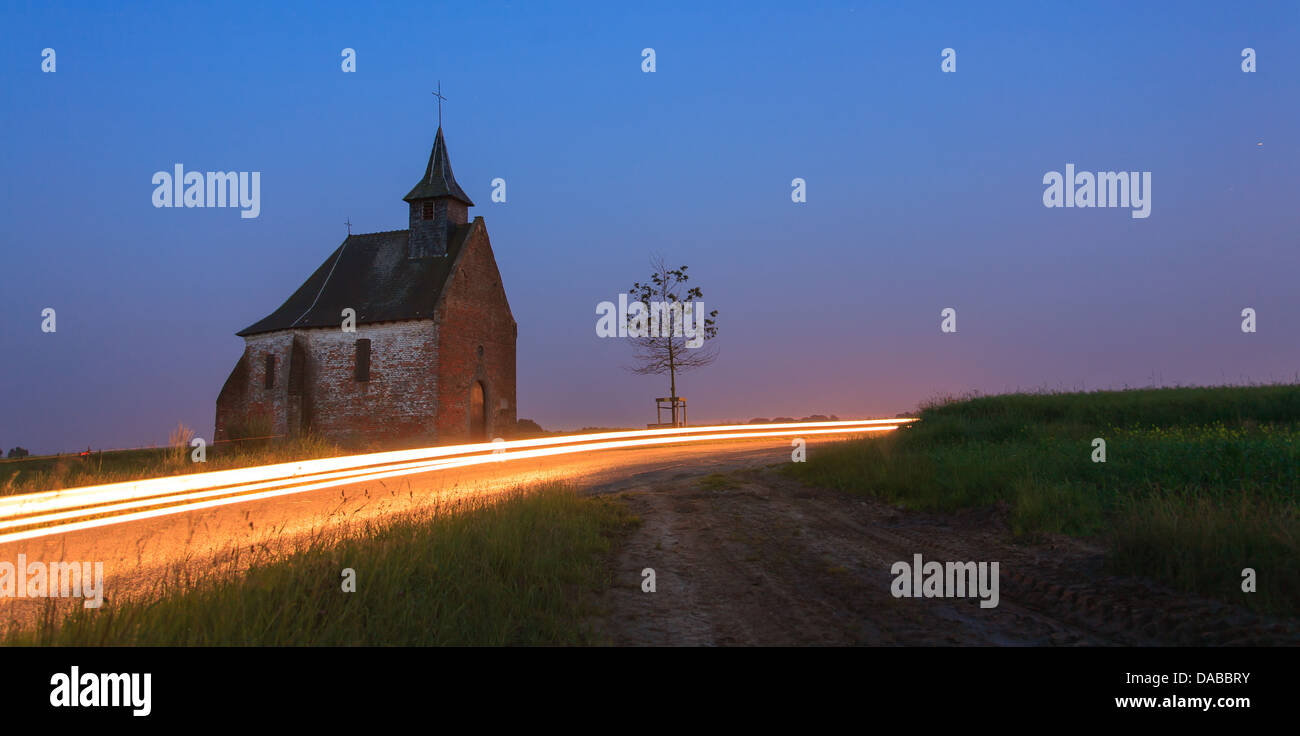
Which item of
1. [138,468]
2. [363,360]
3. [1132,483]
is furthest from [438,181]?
[1132,483]

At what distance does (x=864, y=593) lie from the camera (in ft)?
22.2

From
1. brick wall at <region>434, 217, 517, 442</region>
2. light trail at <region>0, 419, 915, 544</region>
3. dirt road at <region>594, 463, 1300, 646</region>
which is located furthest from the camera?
brick wall at <region>434, 217, 517, 442</region>

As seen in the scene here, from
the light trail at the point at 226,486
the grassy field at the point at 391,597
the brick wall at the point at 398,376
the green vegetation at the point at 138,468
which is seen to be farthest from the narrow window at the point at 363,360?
the grassy field at the point at 391,597

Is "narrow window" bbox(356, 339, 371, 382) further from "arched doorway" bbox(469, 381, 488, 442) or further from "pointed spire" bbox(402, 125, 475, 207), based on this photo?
"pointed spire" bbox(402, 125, 475, 207)

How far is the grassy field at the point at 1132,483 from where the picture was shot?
6.39m

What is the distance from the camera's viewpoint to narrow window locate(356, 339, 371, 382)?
35688mm

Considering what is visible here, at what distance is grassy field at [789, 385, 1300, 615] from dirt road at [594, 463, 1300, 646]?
1.45 ft

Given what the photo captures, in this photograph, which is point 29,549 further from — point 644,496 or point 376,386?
point 376,386

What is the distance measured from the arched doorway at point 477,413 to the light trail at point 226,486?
13.2 m

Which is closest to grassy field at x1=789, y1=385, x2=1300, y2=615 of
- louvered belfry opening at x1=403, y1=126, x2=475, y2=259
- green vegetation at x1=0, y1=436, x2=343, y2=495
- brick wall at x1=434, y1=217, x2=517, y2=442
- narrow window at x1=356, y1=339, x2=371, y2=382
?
green vegetation at x1=0, y1=436, x2=343, y2=495

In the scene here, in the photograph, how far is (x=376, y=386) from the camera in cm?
3525

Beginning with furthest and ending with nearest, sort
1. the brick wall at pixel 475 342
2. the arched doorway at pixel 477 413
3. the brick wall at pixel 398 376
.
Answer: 1. the arched doorway at pixel 477 413
2. the brick wall at pixel 475 342
3. the brick wall at pixel 398 376

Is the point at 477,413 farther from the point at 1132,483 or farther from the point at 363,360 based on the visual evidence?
the point at 1132,483

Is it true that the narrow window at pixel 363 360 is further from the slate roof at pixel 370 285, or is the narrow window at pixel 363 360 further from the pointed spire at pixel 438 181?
the pointed spire at pixel 438 181
